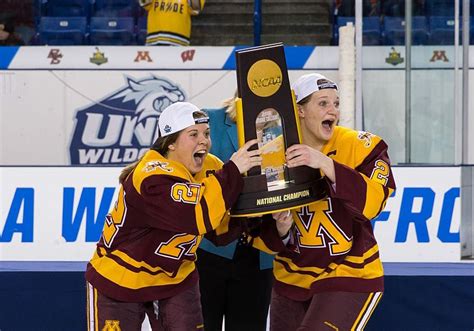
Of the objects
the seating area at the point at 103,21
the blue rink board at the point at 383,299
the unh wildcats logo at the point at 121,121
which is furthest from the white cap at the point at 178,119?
the seating area at the point at 103,21

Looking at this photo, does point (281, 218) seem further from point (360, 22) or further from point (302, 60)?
point (302, 60)

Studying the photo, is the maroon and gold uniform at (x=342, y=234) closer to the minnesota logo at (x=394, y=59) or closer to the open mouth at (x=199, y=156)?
the open mouth at (x=199, y=156)

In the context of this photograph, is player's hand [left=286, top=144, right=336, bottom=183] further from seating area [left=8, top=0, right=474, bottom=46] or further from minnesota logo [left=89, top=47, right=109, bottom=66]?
seating area [left=8, top=0, right=474, bottom=46]

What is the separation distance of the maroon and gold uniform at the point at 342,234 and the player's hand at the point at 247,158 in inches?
9.2

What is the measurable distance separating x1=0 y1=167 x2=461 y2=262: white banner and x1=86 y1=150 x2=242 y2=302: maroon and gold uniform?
137 cm

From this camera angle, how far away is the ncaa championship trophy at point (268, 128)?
9.16 ft

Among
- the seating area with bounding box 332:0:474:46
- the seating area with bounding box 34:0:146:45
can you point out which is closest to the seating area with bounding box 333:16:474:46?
the seating area with bounding box 332:0:474:46

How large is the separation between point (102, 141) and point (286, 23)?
2132mm

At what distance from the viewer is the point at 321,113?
2.92 metres

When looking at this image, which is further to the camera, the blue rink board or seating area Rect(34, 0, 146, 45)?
seating area Rect(34, 0, 146, 45)

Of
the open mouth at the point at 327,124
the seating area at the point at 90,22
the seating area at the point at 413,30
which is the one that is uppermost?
the seating area at the point at 90,22

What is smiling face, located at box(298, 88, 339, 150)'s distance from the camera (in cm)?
291

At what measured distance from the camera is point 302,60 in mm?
7473

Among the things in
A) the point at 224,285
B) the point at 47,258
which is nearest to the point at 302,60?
the point at 47,258
